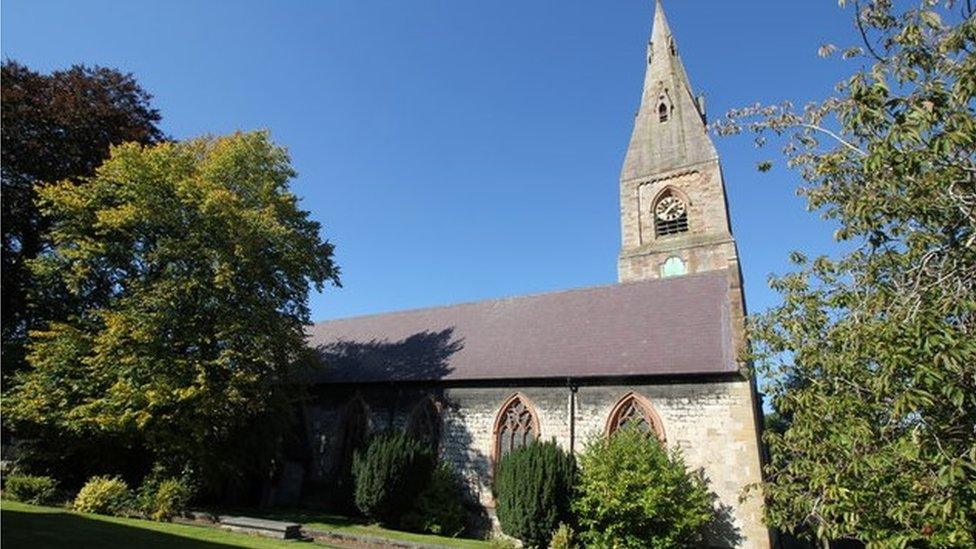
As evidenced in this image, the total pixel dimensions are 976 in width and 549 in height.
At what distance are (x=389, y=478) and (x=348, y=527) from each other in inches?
69.2

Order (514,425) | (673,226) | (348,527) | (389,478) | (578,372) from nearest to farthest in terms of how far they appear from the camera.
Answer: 1. (348,527)
2. (389,478)
3. (578,372)
4. (514,425)
5. (673,226)

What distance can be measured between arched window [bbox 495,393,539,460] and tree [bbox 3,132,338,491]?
6951mm

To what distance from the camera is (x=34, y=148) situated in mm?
17797

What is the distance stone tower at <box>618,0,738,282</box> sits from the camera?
26547mm

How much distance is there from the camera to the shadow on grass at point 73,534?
985cm

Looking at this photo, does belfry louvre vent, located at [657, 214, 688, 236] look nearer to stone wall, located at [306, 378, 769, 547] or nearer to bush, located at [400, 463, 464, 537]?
stone wall, located at [306, 378, 769, 547]

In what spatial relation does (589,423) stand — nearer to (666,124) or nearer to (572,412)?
(572,412)

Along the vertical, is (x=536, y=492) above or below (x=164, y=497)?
above

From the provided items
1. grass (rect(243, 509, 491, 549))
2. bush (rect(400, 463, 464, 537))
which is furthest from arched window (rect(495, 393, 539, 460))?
grass (rect(243, 509, 491, 549))

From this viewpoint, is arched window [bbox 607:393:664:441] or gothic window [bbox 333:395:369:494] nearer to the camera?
arched window [bbox 607:393:664:441]

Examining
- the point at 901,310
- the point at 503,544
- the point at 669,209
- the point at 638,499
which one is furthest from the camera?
the point at 669,209

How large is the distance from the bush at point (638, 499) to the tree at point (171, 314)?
997cm

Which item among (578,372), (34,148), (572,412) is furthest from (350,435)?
(34,148)

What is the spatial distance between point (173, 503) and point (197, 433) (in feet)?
6.36
